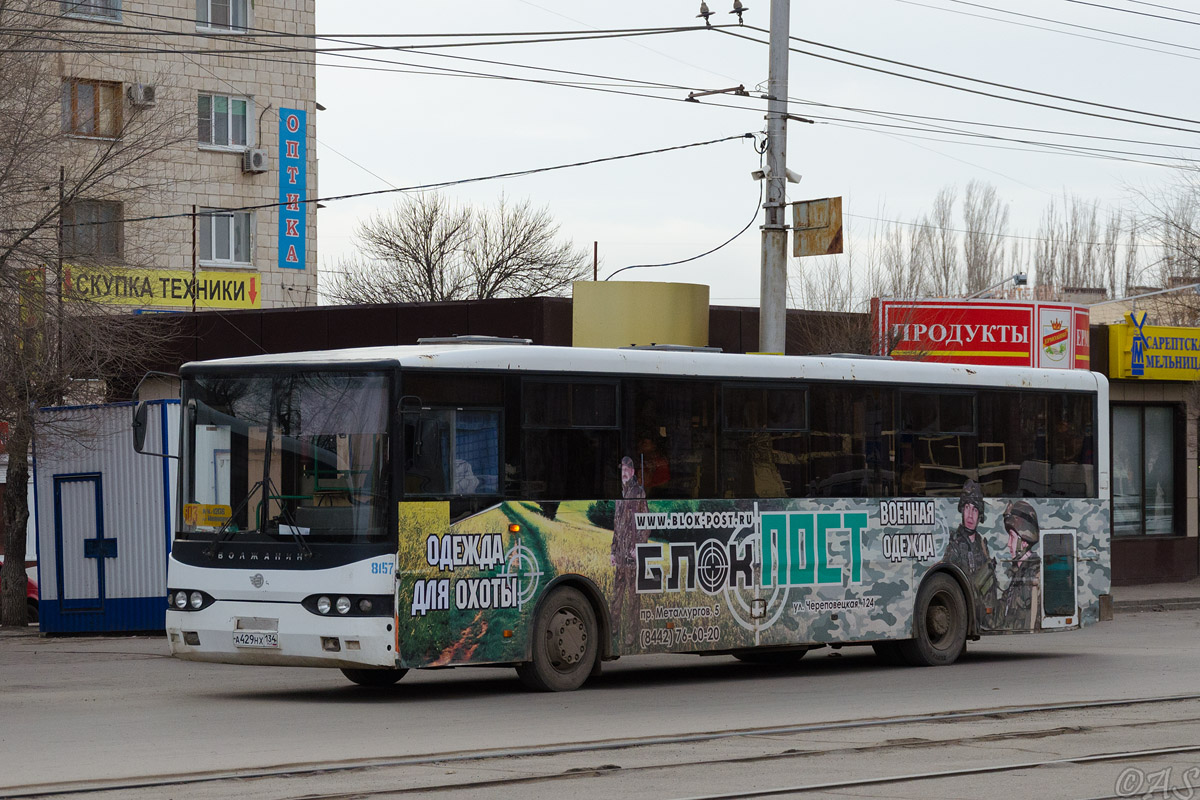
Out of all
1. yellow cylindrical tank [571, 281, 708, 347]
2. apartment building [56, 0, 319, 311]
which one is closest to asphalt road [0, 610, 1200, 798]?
yellow cylindrical tank [571, 281, 708, 347]

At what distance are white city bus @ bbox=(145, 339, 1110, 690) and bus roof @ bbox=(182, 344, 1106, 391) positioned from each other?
25 millimetres

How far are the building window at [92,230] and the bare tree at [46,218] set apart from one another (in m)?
0.03

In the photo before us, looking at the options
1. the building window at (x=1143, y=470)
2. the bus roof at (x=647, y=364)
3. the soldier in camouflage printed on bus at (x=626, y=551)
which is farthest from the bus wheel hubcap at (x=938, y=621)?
the building window at (x=1143, y=470)

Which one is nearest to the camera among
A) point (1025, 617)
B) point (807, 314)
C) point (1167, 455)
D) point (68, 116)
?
point (1025, 617)

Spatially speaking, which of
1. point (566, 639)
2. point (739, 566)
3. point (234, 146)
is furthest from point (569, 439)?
point (234, 146)

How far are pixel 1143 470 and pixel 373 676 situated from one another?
22329mm

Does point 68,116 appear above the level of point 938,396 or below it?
above

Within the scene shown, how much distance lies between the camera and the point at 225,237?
4541 centimetres

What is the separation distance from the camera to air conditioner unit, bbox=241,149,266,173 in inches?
1767

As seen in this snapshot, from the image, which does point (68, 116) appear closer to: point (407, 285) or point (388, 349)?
point (388, 349)

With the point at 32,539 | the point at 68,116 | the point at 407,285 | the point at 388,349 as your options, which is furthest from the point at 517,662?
the point at 407,285

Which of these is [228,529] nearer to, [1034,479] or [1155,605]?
[1034,479]

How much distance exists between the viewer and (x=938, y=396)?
16891mm

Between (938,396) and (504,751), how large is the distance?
27.0ft
